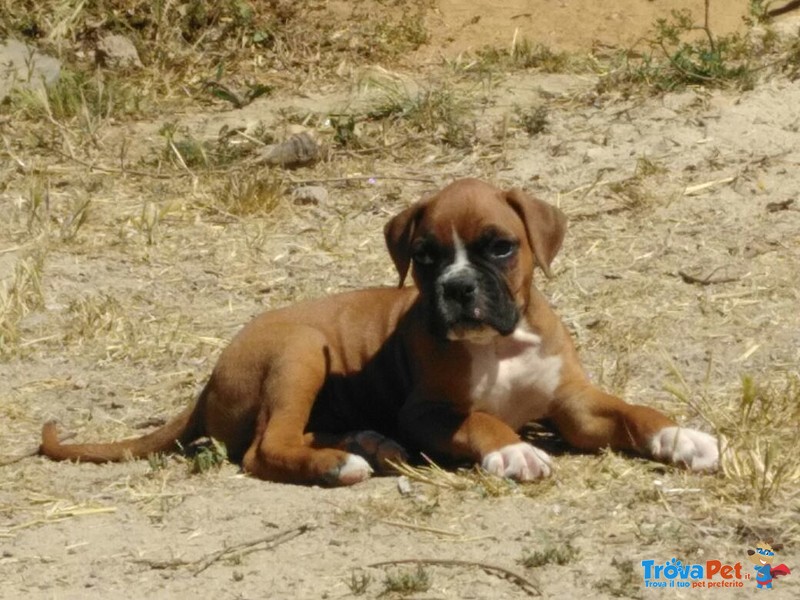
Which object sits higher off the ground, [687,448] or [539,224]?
[539,224]

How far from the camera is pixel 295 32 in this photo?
1212 cm

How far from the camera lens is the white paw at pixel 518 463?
5.83 metres

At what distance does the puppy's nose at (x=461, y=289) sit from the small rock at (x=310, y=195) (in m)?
3.74

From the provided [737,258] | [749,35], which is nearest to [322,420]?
[737,258]

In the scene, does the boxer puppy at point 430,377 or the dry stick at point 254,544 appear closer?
the dry stick at point 254,544

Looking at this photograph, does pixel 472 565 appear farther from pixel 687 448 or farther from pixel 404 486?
pixel 687 448

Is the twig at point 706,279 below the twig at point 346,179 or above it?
below

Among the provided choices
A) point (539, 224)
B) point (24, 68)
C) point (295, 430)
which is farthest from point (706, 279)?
point (24, 68)

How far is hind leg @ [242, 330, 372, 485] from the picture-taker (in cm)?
604

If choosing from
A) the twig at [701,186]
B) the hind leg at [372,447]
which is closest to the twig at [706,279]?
the twig at [701,186]

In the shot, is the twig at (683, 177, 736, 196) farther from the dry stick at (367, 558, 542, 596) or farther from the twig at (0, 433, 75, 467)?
the dry stick at (367, 558, 542, 596)

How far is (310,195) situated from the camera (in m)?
9.65

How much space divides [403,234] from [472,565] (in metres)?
1.73

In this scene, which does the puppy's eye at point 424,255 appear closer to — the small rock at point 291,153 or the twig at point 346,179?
the twig at point 346,179
